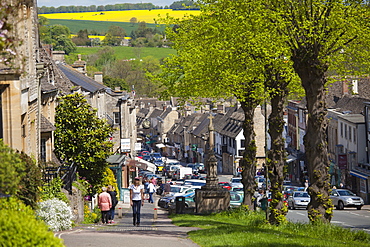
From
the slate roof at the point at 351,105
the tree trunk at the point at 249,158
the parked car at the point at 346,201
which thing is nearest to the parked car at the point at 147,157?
the slate roof at the point at 351,105

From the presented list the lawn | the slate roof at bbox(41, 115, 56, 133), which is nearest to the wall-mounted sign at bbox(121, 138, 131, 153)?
the slate roof at bbox(41, 115, 56, 133)

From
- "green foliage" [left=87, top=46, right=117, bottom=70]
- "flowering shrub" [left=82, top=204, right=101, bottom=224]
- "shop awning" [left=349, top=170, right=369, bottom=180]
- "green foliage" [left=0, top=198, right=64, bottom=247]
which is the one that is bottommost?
"shop awning" [left=349, top=170, right=369, bottom=180]

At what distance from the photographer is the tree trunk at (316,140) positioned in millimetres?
19438

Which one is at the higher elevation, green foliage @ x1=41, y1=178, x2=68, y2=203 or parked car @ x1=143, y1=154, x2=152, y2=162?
green foliage @ x1=41, y1=178, x2=68, y2=203

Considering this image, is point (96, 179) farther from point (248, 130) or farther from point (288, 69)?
point (288, 69)

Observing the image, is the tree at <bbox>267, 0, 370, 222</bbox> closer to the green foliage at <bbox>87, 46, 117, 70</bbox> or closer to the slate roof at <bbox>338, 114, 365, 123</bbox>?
the slate roof at <bbox>338, 114, 365, 123</bbox>

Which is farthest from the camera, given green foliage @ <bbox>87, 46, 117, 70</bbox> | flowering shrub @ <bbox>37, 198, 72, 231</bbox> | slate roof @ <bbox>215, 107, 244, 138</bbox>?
green foliage @ <bbox>87, 46, 117, 70</bbox>

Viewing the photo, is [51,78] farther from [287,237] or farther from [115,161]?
[287,237]

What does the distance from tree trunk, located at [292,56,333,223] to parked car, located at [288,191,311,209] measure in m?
26.9

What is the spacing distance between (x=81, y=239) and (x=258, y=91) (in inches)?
539

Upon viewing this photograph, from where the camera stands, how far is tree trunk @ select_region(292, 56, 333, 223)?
1944 centimetres

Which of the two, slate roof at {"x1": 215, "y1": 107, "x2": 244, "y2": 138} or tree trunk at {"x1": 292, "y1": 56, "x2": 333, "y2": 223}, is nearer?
tree trunk at {"x1": 292, "y1": 56, "x2": 333, "y2": 223}

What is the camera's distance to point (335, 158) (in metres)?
71.6

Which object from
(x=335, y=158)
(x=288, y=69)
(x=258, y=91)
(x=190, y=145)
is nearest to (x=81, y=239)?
(x=288, y=69)
